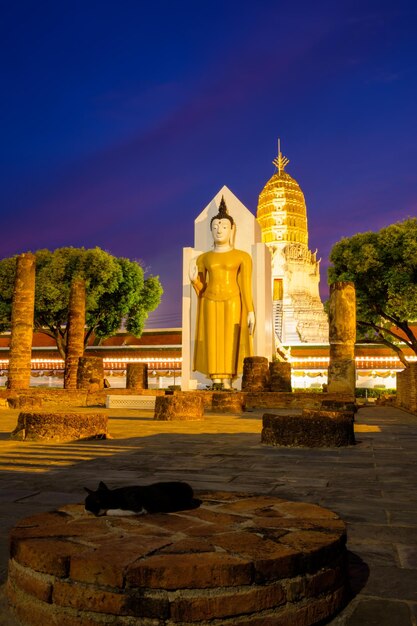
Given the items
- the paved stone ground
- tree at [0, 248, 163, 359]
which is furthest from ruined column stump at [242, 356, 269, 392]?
tree at [0, 248, 163, 359]

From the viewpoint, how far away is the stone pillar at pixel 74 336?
25125 millimetres

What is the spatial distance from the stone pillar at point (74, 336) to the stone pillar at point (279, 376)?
872 cm

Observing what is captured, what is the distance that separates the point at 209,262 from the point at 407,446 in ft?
52.6

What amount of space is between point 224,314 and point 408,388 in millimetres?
8612

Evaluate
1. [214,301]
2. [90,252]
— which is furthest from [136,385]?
[90,252]

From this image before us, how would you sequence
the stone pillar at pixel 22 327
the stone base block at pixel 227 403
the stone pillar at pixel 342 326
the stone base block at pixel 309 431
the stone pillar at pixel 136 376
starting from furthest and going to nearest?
1. the stone pillar at pixel 136 376
2. the stone pillar at pixel 22 327
3. the stone pillar at pixel 342 326
4. the stone base block at pixel 227 403
5. the stone base block at pixel 309 431

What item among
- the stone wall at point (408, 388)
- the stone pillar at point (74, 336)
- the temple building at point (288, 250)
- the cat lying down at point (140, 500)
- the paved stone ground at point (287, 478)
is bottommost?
the paved stone ground at point (287, 478)

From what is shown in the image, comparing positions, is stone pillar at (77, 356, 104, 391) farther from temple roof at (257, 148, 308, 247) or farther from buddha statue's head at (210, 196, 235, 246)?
temple roof at (257, 148, 308, 247)

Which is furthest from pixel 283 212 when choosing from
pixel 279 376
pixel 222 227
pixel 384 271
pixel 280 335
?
pixel 279 376

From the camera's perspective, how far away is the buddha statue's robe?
2270 centimetres

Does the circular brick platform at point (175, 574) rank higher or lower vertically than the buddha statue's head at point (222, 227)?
lower

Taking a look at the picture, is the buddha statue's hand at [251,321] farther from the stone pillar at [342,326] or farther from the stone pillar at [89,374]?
the stone pillar at [89,374]

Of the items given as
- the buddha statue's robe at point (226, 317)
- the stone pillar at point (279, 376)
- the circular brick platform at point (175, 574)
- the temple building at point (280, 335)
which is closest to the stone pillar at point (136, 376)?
the temple building at point (280, 335)

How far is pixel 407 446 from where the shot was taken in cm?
783
